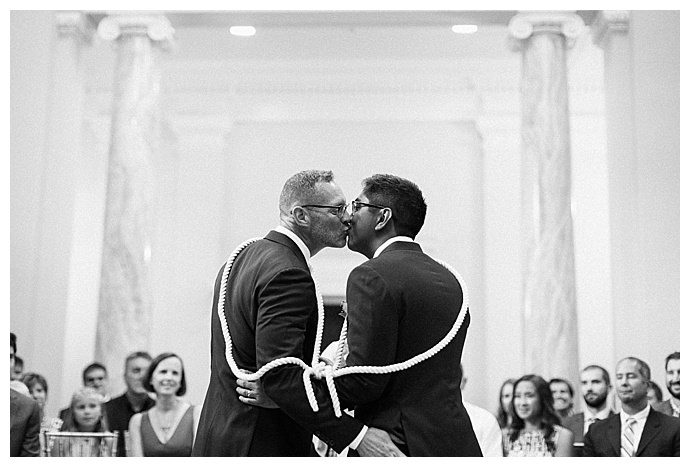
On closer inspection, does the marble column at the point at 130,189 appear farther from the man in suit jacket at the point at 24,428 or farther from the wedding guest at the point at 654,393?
the wedding guest at the point at 654,393

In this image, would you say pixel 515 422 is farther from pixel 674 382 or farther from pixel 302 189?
pixel 302 189

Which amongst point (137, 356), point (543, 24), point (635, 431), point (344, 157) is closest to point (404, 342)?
point (635, 431)

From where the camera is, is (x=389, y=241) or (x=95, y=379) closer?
(x=389, y=241)

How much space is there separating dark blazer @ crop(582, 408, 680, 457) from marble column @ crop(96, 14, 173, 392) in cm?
520

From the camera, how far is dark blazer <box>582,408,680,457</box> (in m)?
6.53

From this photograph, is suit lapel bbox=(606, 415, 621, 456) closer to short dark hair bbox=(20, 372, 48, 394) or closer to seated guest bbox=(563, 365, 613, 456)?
seated guest bbox=(563, 365, 613, 456)

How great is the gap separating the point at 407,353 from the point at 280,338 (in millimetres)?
500

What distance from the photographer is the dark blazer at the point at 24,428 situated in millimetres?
5926

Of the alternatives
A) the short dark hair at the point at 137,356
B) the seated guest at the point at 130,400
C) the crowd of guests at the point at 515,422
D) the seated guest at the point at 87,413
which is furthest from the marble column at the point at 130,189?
the seated guest at the point at 87,413

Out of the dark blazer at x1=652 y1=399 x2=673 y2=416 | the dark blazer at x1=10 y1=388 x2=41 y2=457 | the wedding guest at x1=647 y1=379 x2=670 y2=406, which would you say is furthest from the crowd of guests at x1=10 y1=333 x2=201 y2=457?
the wedding guest at x1=647 y1=379 x2=670 y2=406

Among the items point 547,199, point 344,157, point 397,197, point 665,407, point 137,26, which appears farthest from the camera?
point 344,157

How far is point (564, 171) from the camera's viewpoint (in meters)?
10.3

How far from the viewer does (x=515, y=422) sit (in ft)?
24.5
